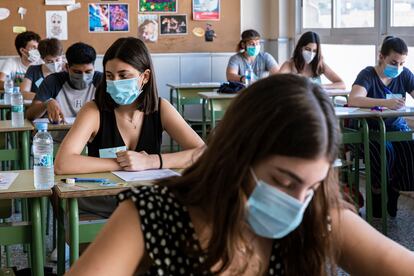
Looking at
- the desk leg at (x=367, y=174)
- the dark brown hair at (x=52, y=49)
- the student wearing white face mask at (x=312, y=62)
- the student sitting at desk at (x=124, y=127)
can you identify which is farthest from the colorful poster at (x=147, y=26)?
the student sitting at desk at (x=124, y=127)

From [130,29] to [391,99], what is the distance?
3.66 m

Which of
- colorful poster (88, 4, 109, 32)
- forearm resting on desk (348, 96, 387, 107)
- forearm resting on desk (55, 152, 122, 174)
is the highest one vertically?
colorful poster (88, 4, 109, 32)

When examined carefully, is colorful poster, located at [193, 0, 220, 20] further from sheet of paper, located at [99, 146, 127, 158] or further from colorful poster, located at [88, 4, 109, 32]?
sheet of paper, located at [99, 146, 127, 158]

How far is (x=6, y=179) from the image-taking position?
281cm

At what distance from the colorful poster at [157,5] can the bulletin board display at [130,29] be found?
0.15ft

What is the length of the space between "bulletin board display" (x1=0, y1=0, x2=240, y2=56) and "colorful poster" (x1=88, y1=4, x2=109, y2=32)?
0.04 metres

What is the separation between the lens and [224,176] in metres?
1.25

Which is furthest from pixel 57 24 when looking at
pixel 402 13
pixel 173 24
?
pixel 402 13

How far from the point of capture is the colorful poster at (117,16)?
760 cm

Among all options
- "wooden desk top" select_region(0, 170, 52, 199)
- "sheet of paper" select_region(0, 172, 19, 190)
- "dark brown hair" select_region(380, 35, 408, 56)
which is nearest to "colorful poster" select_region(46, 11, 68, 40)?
"dark brown hair" select_region(380, 35, 408, 56)

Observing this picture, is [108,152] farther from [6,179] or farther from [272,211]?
[272,211]

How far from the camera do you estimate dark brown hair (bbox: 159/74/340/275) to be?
3.95ft

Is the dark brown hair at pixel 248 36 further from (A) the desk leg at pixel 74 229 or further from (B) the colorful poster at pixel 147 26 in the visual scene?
(A) the desk leg at pixel 74 229

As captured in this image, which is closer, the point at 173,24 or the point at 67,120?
the point at 67,120
